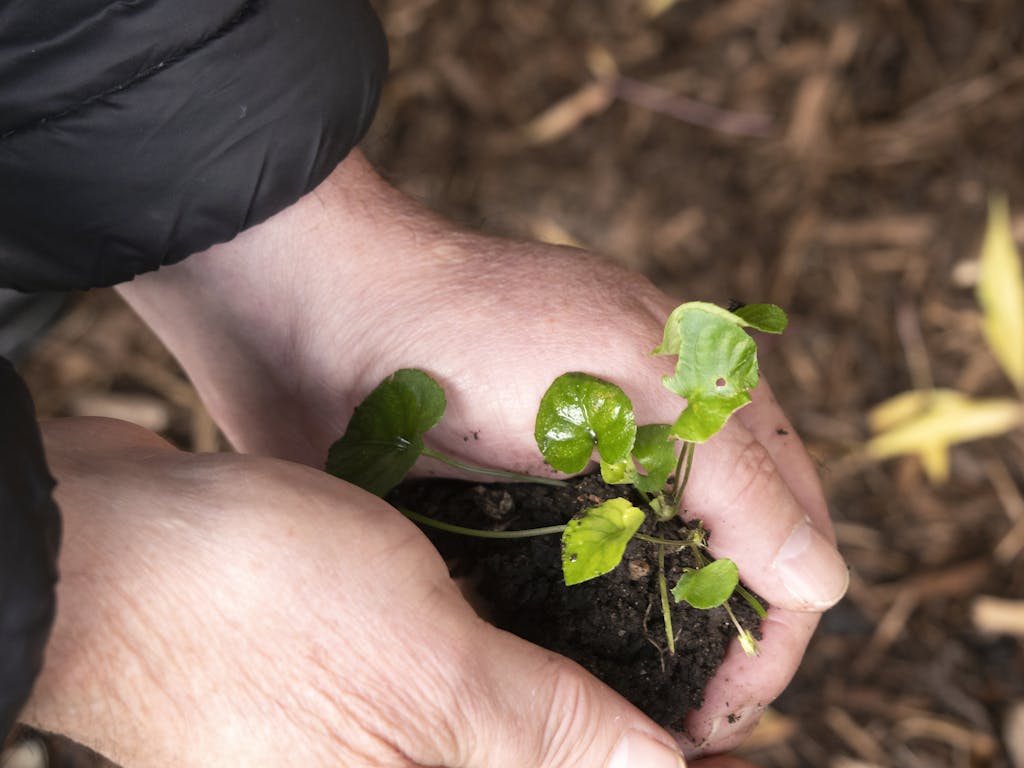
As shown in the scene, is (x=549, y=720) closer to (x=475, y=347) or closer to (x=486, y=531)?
(x=486, y=531)

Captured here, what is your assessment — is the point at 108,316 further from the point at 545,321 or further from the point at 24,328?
the point at 545,321

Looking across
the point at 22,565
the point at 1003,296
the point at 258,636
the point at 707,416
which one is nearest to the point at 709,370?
the point at 707,416

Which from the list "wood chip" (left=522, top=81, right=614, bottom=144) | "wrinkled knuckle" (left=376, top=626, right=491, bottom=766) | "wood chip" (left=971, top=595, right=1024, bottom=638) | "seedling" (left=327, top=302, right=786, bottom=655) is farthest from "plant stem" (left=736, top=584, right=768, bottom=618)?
"wood chip" (left=522, top=81, right=614, bottom=144)

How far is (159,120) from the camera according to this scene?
1.04 m

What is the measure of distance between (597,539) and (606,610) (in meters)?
0.16

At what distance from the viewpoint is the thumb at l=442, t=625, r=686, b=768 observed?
0.90 meters

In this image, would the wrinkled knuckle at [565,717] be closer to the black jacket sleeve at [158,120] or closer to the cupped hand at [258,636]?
the cupped hand at [258,636]

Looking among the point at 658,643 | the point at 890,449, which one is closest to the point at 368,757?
the point at 658,643

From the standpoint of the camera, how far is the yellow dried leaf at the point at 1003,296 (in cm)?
203

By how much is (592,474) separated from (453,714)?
35cm

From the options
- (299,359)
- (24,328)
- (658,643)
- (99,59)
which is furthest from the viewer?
(24,328)

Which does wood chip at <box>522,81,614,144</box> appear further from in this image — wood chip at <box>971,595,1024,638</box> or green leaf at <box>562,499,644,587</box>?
green leaf at <box>562,499,644,587</box>

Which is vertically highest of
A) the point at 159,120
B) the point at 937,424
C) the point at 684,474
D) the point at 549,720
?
the point at 159,120

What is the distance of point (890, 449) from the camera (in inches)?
80.4
